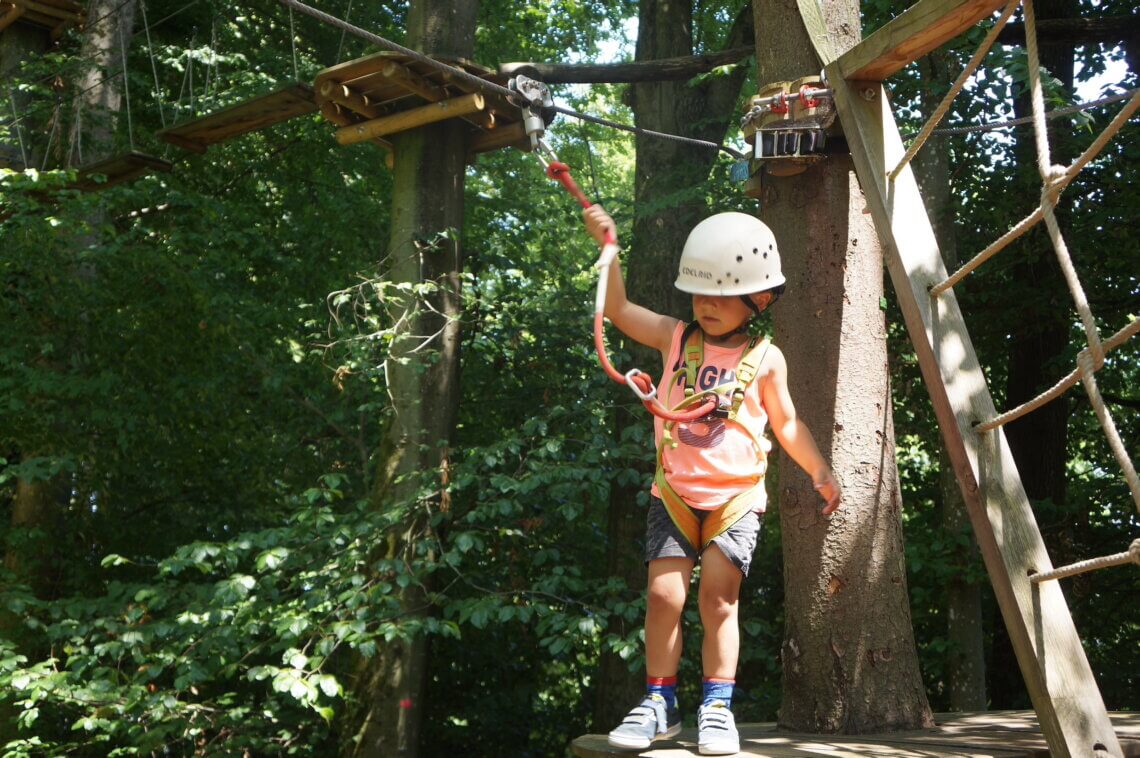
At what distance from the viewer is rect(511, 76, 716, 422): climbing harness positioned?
3104 millimetres

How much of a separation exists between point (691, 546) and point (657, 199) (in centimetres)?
566

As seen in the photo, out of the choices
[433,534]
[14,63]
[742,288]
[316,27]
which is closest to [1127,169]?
[433,534]

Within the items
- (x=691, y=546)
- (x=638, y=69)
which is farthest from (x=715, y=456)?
(x=638, y=69)

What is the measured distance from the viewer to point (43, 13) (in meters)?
10.8

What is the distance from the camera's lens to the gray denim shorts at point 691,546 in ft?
10.5

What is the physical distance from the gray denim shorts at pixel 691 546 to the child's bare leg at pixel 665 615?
0.09 ft

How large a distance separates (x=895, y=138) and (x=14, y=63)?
978cm

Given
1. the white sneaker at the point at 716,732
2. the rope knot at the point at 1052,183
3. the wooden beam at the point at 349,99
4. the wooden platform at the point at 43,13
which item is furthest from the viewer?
the wooden platform at the point at 43,13

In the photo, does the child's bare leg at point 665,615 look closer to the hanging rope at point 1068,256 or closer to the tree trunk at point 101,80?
the hanging rope at point 1068,256

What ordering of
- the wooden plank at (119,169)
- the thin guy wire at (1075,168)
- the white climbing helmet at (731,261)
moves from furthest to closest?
the wooden plank at (119,169), the white climbing helmet at (731,261), the thin guy wire at (1075,168)

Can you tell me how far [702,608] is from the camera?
3230 millimetres

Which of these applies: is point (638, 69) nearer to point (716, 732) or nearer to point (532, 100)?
point (532, 100)

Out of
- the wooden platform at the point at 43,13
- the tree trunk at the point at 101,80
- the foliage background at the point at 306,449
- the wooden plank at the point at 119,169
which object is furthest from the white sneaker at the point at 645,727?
the wooden platform at the point at 43,13

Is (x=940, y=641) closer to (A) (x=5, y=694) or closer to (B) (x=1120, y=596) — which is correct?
(B) (x=1120, y=596)
